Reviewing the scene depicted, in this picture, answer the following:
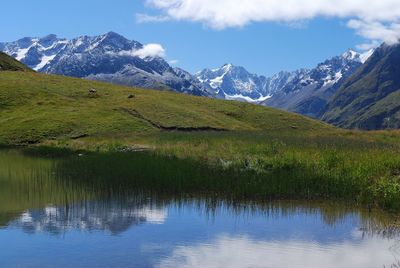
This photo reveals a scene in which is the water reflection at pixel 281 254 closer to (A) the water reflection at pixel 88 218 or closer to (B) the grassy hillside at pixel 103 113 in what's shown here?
(A) the water reflection at pixel 88 218

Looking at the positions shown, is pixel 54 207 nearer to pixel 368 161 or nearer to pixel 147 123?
pixel 368 161

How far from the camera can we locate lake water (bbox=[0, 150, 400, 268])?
19078 mm

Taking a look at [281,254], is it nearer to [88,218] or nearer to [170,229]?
[170,229]

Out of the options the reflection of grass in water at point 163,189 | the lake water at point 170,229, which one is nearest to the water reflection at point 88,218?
the lake water at point 170,229

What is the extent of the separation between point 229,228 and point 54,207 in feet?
31.4

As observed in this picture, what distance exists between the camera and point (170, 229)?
23344 mm

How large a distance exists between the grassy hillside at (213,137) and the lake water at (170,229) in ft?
8.56

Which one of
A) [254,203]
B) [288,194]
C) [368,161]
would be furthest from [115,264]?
[368,161]

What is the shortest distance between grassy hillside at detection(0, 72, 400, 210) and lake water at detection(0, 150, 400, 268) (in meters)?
2.61

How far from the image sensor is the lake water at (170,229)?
751 inches

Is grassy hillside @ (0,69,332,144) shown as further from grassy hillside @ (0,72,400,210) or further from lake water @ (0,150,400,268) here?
lake water @ (0,150,400,268)

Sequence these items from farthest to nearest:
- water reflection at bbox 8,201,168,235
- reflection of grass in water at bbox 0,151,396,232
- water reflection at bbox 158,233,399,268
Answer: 1. reflection of grass in water at bbox 0,151,396,232
2. water reflection at bbox 8,201,168,235
3. water reflection at bbox 158,233,399,268

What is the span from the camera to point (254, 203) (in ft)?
92.8

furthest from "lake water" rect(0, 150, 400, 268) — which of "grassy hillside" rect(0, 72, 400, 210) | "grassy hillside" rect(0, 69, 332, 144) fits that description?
"grassy hillside" rect(0, 69, 332, 144)
